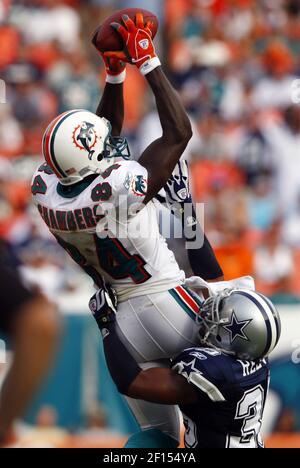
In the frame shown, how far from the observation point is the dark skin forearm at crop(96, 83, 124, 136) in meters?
4.70

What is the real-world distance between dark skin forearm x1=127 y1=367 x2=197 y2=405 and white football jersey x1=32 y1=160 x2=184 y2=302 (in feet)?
1.29

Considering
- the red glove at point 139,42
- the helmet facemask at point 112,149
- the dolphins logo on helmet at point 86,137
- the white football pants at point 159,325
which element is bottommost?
the white football pants at point 159,325

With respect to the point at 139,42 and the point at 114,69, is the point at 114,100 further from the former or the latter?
the point at 139,42

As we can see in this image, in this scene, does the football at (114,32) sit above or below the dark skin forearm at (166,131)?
above

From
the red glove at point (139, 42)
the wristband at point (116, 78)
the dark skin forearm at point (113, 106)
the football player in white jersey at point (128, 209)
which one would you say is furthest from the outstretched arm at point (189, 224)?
the red glove at point (139, 42)

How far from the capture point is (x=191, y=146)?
33.1 ft

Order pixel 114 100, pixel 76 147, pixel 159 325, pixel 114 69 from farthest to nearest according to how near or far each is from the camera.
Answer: pixel 114 100 → pixel 114 69 → pixel 159 325 → pixel 76 147

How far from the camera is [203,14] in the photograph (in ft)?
40.7

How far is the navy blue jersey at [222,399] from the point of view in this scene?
4277mm

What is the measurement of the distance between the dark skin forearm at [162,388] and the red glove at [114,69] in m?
1.43

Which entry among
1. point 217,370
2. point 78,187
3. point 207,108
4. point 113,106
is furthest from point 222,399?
point 207,108

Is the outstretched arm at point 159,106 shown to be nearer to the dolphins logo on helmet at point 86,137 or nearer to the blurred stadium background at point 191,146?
the dolphins logo on helmet at point 86,137

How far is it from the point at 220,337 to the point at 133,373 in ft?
1.41

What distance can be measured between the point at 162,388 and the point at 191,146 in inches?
240
